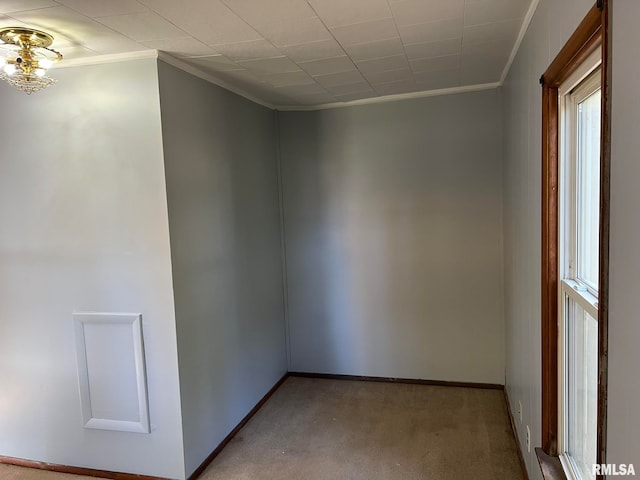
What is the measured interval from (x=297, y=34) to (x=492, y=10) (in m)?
0.88

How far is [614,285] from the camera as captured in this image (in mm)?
980

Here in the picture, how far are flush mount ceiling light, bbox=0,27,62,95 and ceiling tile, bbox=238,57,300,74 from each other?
95cm

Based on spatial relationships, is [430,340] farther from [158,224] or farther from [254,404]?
[158,224]

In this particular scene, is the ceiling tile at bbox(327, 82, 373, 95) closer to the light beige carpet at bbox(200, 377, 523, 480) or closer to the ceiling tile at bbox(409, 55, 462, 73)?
the ceiling tile at bbox(409, 55, 462, 73)

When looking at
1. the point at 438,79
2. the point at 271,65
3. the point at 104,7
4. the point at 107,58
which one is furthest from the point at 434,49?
the point at 107,58

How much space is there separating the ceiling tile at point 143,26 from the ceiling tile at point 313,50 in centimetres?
56

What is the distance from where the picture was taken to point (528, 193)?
207 centimetres

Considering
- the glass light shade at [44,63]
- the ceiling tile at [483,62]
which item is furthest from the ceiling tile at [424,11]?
the glass light shade at [44,63]

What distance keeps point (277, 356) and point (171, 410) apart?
141 centimetres

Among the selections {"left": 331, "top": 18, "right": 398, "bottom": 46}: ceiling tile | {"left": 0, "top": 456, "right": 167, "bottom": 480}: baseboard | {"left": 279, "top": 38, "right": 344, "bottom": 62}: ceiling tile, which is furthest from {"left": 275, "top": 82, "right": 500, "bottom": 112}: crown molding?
{"left": 0, "top": 456, "right": 167, "bottom": 480}: baseboard

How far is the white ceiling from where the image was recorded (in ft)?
5.86

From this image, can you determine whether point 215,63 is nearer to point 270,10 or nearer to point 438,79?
point 270,10

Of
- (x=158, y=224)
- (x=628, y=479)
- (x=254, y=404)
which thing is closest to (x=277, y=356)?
(x=254, y=404)

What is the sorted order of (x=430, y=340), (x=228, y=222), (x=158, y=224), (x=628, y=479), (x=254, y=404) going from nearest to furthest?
(x=628, y=479)
(x=158, y=224)
(x=228, y=222)
(x=254, y=404)
(x=430, y=340)
